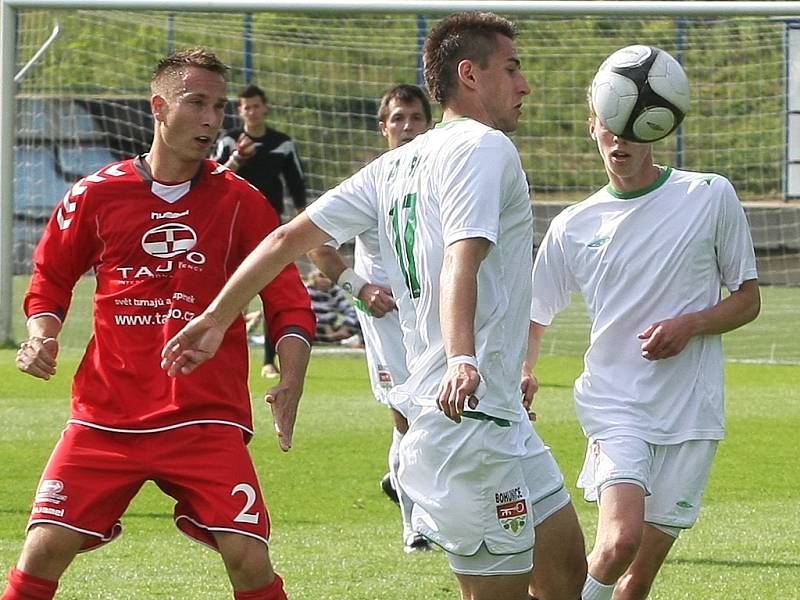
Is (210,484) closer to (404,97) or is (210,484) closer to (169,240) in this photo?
(169,240)

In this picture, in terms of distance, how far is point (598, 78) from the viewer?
18.1ft

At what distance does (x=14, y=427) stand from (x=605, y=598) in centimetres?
616

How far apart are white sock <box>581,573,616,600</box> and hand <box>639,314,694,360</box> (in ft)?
Result: 2.49

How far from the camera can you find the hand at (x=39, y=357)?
461cm

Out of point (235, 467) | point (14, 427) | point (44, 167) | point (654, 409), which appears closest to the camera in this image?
point (235, 467)

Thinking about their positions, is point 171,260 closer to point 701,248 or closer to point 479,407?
point 479,407

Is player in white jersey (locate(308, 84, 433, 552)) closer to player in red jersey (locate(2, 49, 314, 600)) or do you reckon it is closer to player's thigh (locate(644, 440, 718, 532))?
player's thigh (locate(644, 440, 718, 532))

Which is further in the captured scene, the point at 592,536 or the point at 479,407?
the point at 592,536

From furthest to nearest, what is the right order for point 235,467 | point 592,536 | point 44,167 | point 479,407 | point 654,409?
point 44,167 → point 592,536 → point 654,409 → point 235,467 → point 479,407

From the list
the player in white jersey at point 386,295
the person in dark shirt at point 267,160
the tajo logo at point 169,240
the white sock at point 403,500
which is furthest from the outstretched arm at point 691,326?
the person in dark shirt at point 267,160

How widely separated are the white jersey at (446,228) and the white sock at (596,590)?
94 cm

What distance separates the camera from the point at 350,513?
306 inches

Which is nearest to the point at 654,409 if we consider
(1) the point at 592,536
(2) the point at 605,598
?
(2) the point at 605,598

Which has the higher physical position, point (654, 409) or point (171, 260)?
point (171, 260)
